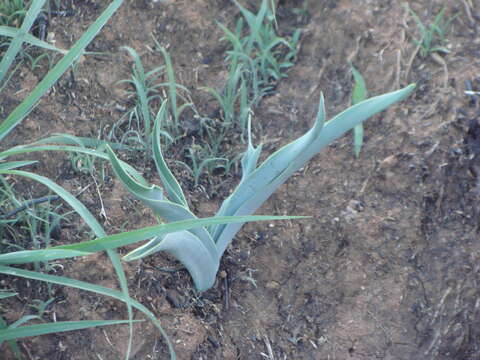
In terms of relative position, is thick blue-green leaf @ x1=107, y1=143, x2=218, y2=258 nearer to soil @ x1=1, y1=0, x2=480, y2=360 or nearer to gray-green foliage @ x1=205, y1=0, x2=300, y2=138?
soil @ x1=1, y1=0, x2=480, y2=360

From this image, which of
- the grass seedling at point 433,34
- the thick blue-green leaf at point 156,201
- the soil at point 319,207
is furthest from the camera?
the grass seedling at point 433,34

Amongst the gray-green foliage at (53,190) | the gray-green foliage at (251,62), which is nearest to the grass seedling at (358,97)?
the gray-green foliage at (251,62)

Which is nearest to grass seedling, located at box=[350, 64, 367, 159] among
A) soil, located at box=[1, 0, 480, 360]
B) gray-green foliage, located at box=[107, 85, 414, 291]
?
soil, located at box=[1, 0, 480, 360]

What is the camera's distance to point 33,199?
1.39 m

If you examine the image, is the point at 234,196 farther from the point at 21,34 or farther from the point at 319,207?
the point at 21,34

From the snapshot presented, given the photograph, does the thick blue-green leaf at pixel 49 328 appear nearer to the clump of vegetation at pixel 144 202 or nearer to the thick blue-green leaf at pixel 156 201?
the clump of vegetation at pixel 144 202

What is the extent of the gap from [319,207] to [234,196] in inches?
15.4

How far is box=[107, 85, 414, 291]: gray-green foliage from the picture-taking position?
107 centimetres

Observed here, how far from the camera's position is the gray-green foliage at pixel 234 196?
107 cm

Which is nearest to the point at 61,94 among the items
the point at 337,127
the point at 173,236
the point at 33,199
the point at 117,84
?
the point at 117,84

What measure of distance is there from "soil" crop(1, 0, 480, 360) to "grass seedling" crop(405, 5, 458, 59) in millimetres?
26

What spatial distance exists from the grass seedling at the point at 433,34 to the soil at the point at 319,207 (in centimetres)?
3

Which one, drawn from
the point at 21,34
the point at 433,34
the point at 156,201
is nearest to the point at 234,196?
the point at 156,201

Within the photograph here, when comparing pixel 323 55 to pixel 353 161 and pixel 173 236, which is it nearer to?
pixel 353 161
